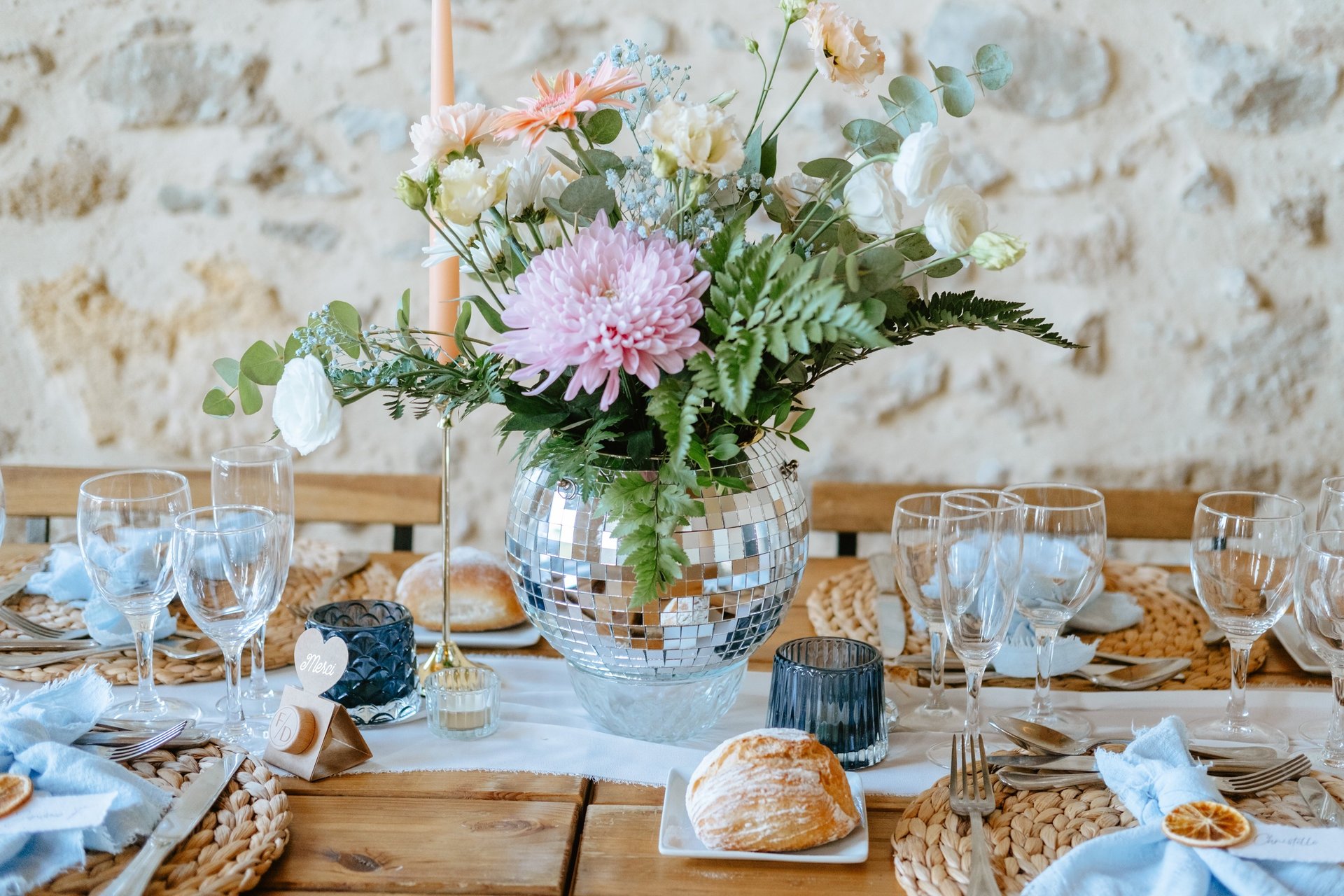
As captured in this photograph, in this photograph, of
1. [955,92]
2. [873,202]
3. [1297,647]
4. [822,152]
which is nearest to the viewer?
[873,202]

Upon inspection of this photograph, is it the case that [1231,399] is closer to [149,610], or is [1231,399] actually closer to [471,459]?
[471,459]

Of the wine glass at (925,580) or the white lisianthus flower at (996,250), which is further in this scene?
the wine glass at (925,580)

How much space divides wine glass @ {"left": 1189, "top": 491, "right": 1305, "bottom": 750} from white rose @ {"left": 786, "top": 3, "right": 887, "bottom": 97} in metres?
0.45

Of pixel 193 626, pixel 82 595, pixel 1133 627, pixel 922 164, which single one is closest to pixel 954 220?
pixel 922 164

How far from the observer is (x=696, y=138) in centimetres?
76

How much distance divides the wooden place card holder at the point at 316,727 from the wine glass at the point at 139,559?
118mm

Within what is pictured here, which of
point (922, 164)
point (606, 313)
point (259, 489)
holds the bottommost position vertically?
point (259, 489)

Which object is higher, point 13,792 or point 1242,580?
point 1242,580

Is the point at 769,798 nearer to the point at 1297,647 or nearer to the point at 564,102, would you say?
the point at 564,102

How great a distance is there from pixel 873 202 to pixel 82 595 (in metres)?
0.90

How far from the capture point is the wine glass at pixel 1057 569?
96cm

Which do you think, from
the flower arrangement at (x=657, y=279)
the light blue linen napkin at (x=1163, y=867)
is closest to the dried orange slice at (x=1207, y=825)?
the light blue linen napkin at (x=1163, y=867)

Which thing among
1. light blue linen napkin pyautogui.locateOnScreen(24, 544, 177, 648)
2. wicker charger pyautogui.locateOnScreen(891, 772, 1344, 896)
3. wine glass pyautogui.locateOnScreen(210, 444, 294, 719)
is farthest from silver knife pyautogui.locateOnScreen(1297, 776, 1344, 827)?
light blue linen napkin pyautogui.locateOnScreen(24, 544, 177, 648)

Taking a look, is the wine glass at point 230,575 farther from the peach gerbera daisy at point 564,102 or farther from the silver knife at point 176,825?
the peach gerbera daisy at point 564,102
